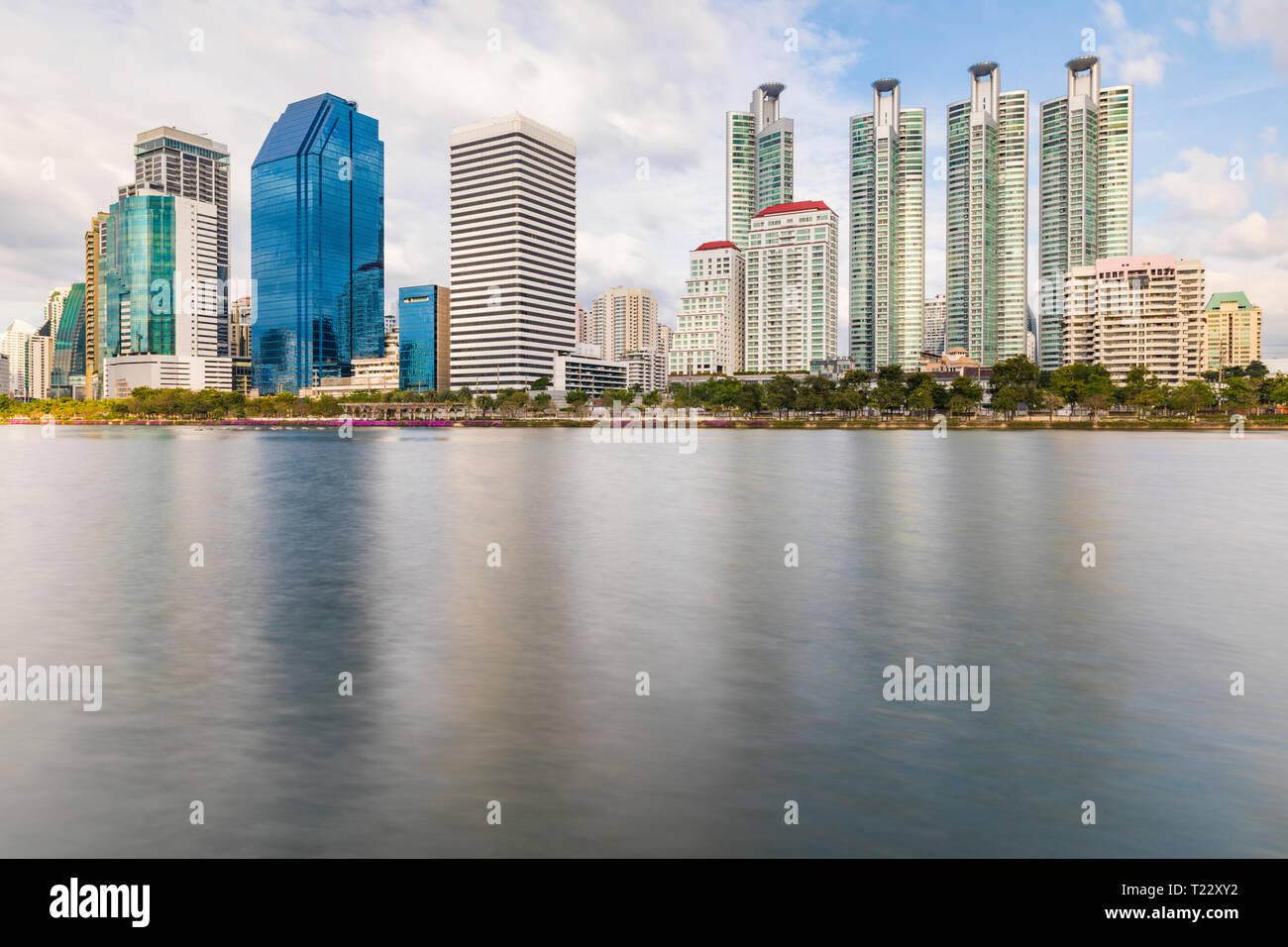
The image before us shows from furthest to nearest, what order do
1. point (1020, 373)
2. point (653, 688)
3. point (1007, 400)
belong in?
point (1020, 373), point (1007, 400), point (653, 688)

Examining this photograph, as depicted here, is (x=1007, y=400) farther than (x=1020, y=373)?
No

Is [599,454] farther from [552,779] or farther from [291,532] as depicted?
[552,779]

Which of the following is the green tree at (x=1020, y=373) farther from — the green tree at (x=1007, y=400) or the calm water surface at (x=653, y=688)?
the calm water surface at (x=653, y=688)

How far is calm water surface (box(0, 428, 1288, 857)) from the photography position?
11156 millimetres

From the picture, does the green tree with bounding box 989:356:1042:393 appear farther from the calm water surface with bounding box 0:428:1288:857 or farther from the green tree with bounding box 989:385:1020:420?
the calm water surface with bounding box 0:428:1288:857

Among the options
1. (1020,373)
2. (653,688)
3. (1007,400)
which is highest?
(1020,373)

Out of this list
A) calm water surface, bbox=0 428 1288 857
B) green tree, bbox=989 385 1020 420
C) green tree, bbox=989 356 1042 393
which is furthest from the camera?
green tree, bbox=989 356 1042 393

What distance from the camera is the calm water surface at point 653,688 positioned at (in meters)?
11.2

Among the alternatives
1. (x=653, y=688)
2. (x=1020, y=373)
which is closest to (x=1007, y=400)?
(x=1020, y=373)

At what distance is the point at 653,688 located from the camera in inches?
673

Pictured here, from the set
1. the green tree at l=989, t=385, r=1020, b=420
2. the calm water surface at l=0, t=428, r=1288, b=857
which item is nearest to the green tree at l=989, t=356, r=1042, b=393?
the green tree at l=989, t=385, r=1020, b=420

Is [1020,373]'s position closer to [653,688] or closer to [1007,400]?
[1007,400]

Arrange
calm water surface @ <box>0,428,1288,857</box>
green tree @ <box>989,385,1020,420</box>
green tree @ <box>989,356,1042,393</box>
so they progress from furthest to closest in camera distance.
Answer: green tree @ <box>989,356,1042,393</box>
green tree @ <box>989,385,1020,420</box>
calm water surface @ <box>0,428,1288,857</box>
